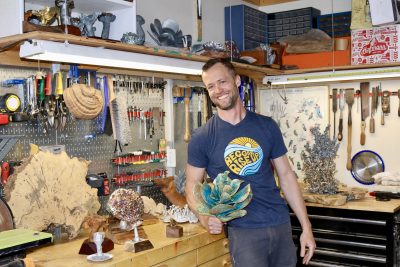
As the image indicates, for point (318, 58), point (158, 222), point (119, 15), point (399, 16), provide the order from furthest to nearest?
1. point (318, 58)
2. point (399, 16)
3. point (158, 222)
4. point (119, 15)

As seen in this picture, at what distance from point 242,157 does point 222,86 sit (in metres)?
0.39

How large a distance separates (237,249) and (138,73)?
1.62 m

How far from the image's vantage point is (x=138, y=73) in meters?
3.66

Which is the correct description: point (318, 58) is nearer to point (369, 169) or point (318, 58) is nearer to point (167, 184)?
point (369, 169)

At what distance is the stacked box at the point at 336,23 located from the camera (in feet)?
15.4

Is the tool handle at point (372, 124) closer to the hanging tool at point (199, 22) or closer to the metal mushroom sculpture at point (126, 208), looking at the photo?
the hanging tool at point (199, 22)

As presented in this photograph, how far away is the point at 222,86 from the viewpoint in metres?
2.66

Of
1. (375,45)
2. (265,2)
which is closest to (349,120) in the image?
(375,45)

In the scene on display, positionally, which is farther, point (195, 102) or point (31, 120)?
point (195, 102)

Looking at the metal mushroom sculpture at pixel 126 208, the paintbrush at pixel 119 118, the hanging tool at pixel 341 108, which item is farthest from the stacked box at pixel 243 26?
the metal mushroom sculpture at pixel 126 208

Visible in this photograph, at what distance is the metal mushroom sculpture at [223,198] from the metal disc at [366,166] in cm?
266

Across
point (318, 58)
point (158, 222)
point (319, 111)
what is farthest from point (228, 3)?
point (158, 222)

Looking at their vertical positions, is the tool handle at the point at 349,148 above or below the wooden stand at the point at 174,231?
above

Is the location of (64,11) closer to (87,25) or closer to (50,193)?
(87,25)
